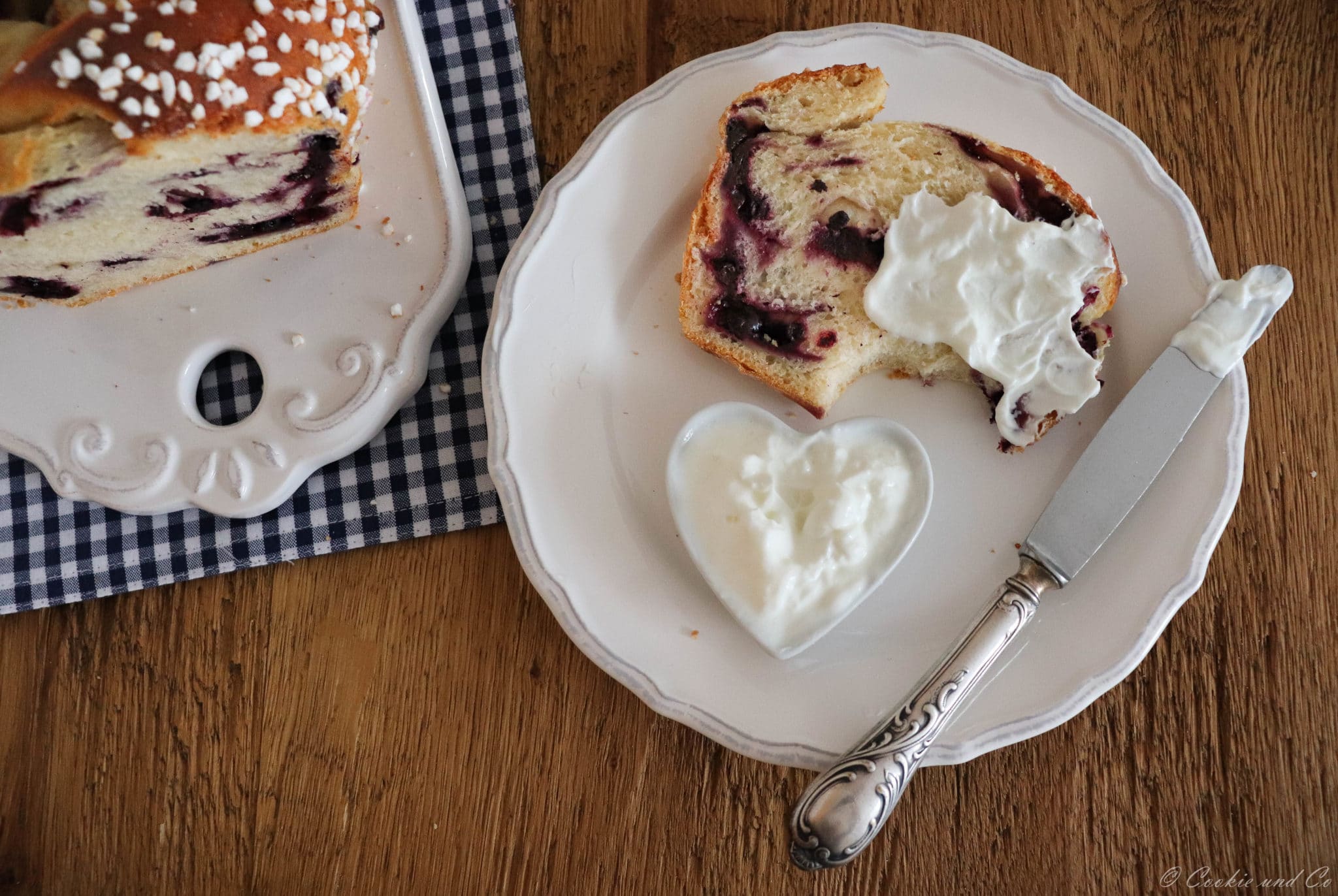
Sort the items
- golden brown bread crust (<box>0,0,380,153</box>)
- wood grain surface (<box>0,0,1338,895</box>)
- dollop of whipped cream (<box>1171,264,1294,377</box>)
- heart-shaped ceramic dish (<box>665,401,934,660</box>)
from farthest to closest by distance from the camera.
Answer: wood grain surface (<box>0,0,1338,895</box>)
dollop of whipped cream (<box>1171,264,1294,377</box>)
heart-shaped ceramic dish (<box>665,401,934,660</box>)
golden brown bread crust (<box>0,0,380,153</box>)

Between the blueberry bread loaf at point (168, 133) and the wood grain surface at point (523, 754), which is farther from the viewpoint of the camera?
the wood grain surface at point (523, 754)

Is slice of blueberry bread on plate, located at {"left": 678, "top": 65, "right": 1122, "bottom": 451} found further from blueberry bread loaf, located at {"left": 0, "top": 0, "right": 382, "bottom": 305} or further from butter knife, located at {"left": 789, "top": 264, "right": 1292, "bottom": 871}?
blueberry bread loaf, located at {"left": 0, "top": 0, "right": 382, "bottom": 305}

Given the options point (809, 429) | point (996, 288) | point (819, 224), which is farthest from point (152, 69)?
point (996, 288)

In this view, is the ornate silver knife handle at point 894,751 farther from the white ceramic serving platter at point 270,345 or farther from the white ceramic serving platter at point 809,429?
the white ceramic serving platter at point 270,345

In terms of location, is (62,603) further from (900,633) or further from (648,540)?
(900,633)

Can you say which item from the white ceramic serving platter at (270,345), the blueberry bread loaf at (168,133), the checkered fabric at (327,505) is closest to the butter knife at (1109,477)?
the checkered fabric at (327,505)

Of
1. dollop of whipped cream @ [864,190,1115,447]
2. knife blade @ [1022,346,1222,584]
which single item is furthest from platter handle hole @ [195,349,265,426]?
knife blade @ [1022,346,1222,584]

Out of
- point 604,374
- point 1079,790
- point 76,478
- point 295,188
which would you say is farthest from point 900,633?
point 76,478
